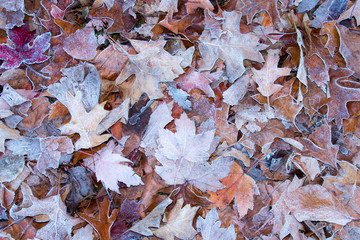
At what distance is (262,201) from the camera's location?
6.26 ft

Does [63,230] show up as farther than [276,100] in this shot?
No

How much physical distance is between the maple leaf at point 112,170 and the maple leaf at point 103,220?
178 millimetres

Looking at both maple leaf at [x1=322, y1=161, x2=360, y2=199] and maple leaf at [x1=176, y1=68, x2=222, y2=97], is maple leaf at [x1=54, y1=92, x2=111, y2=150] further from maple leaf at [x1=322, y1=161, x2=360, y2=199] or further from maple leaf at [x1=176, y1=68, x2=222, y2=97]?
maple leaf at [x1=322, y1=161, x2=360, y2=199]

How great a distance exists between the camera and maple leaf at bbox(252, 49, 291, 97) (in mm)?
1835

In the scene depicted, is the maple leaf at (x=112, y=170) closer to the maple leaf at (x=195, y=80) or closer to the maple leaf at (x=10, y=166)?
the maple leaf at (x=10, y=166)

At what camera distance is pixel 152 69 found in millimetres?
1776

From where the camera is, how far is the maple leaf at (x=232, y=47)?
181cm

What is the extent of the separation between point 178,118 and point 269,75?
Result: 2.25 ft

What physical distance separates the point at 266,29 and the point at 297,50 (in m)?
0.26

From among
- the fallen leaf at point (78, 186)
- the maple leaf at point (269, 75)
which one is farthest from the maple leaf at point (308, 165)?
the fallen leaf at point (78, 186)

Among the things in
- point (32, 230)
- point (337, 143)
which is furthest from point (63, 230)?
point (337, 143)

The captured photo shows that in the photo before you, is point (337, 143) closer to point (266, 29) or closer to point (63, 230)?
point (266, 29)

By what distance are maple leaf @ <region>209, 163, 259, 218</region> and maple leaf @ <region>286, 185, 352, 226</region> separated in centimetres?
29

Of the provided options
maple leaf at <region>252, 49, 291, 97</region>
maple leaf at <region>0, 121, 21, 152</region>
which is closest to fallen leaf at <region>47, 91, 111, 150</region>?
maple leaf at <region>0, 121, 21, 152</region>
